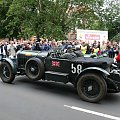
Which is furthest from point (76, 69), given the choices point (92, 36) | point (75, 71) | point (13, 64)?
point (92, 36)

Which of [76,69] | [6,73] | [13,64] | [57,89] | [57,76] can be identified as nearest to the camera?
[76,69]

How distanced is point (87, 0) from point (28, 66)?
16637 mm

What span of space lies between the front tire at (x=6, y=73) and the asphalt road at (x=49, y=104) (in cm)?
25

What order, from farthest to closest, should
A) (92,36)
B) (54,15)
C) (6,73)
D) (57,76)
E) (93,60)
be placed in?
(54,15) < (92,36) < (6,73) < (57,76) < (93,60)

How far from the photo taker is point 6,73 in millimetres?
9906

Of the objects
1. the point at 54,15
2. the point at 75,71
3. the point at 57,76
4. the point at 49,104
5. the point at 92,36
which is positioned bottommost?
the point at 49,104

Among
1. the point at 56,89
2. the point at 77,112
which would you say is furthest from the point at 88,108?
the point at 56,89

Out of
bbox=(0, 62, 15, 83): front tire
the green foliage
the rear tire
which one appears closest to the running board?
the rear tire

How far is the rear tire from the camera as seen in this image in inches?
342

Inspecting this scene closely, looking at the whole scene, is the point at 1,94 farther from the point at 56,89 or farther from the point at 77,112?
the point at 77,112

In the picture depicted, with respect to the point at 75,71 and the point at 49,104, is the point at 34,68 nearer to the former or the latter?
the point at 75,71

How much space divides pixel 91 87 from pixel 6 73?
3.28m

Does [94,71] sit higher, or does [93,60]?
[93,60]

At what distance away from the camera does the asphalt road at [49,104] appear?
265 inches
